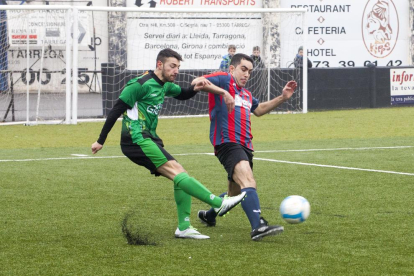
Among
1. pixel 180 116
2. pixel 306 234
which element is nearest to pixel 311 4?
pixel 180 116

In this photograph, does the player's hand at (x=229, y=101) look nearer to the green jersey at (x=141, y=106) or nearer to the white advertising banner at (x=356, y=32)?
the green jersey at (x=141, y=106)

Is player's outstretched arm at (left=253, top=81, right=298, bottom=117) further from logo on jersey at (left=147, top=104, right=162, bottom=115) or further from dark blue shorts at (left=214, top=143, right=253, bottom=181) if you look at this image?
logo on jersey at (left=147, top=104, right=162, bottom=115)

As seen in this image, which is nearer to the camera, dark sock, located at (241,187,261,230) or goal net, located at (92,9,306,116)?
dark sock, located at (241,187,261,230)

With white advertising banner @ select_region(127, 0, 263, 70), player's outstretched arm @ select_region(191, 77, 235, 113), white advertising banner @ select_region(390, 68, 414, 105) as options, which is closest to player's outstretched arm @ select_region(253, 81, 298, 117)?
player's outstretched arm @ select_region(191, 77, 235, 113)

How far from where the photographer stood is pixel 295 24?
1094 inches

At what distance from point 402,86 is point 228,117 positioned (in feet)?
60.8

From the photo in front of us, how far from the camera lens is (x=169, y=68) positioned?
21.7 feet

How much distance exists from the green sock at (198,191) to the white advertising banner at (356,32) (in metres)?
24.9

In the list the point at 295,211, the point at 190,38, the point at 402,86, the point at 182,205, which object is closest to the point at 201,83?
the point at 182,205

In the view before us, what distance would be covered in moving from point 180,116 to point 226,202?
1544cm

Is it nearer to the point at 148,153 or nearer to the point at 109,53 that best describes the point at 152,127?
the point at 148,153

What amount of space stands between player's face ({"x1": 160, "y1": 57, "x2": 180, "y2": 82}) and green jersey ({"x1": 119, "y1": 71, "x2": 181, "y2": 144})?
0.07m

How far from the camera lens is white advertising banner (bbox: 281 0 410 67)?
30.9 meters

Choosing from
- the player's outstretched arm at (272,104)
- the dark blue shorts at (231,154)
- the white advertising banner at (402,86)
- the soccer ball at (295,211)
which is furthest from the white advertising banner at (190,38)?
the soccer ball at (295,211)
